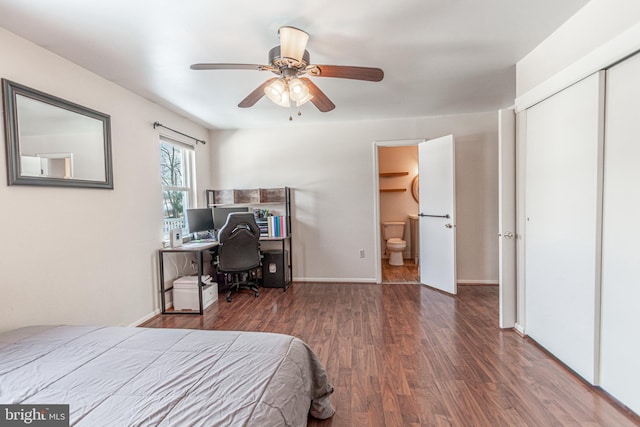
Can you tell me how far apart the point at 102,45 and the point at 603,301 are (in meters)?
3.66

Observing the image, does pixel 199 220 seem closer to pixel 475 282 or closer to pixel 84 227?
pixel 84 227

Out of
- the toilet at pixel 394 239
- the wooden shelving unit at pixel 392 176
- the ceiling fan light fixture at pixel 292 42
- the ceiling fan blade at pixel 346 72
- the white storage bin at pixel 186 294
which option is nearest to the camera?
the ceiling fan light fixture at pixel 292 42

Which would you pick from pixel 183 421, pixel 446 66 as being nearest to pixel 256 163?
pixel 446 66

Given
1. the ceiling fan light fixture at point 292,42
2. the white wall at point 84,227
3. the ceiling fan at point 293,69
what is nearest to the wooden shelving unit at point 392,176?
the ceiling fan at point 293,69

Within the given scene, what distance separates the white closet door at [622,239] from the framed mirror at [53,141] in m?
3.60

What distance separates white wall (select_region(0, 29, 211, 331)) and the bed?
1.51 feet

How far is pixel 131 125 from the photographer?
2793 mm

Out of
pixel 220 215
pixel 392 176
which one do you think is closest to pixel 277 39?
pixel 220 215

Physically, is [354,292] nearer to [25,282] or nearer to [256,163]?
[256,163]

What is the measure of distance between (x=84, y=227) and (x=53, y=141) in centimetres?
68

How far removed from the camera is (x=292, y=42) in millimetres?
1640

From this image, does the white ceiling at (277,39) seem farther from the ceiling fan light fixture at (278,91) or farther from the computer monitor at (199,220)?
the computer monitor at (199,220)

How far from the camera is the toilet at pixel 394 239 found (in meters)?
4.92

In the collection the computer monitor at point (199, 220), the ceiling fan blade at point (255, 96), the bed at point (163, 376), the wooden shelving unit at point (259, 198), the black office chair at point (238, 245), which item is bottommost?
the bed at point (163, 376)
